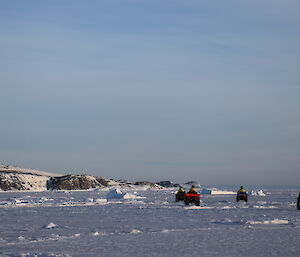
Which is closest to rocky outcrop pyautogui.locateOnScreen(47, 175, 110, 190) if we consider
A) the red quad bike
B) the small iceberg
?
the small iceberg

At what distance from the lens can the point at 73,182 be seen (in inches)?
6467

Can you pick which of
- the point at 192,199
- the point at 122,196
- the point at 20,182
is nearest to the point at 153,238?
the point at 192,199

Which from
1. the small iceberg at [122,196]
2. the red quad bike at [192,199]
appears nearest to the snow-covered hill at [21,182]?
the small iceberg at [122,196]

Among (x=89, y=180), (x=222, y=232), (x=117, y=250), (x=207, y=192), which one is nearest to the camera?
(x=117, y=250)

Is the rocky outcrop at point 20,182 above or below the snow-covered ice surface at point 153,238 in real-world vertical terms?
below

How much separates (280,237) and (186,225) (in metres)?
4.83

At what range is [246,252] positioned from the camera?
1235 cm

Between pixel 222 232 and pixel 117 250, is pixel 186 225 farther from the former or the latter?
pixel 117 250

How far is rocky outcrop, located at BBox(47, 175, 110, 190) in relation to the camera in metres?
159

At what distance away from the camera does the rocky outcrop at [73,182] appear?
159 meters

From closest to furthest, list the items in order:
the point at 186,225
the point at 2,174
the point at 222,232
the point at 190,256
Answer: the point at 190,256 < the point at 222,232 < the point at 186,225 < the point at 2,174

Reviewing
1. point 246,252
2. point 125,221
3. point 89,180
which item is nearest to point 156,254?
point 246,252

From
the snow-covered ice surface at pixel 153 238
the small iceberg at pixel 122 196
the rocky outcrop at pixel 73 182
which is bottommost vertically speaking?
the rocky outcrop at pixel 73 182

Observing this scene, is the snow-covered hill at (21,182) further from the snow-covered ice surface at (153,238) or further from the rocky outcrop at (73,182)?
the snow-covered ice surface at (153,238)
